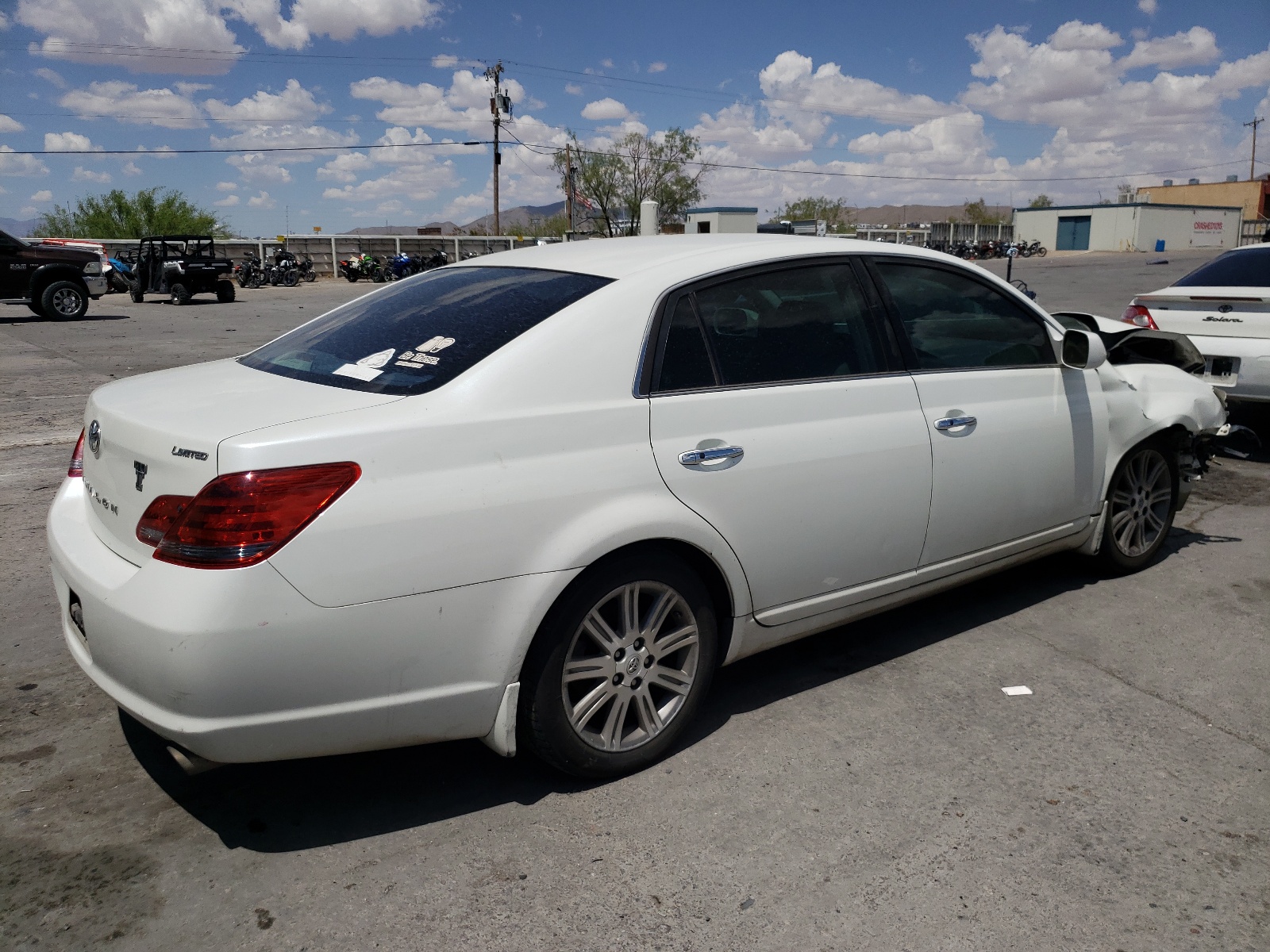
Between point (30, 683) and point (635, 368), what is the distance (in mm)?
2578

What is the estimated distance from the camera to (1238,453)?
5.22 m

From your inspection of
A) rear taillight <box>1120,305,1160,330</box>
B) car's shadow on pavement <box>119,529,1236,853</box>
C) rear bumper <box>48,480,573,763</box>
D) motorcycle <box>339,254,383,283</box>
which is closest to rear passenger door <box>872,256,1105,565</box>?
car's shadow on pavement <box>119,529,1236,853</box>

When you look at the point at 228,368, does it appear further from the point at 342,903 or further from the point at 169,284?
the point at 169,284

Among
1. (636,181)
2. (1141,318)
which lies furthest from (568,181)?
(1141,318)

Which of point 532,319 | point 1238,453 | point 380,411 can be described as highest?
point 532,319

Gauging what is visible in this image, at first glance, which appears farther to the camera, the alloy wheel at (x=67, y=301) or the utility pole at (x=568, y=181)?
the utility pole at (x=568, y=181)

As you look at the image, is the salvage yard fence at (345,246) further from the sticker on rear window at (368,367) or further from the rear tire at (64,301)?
the sticker on rear window at (368,367)

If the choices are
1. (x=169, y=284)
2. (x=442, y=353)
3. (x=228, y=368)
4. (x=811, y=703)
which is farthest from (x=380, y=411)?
(x=169, y=284)

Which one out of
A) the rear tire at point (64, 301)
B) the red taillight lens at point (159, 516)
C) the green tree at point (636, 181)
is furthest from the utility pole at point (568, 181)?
the red taillight lens at point (159, 516)

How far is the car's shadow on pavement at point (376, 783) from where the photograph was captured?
2.87 meters

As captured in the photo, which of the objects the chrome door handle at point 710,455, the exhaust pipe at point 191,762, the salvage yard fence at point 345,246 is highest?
the salvage yard fence at point 345,246

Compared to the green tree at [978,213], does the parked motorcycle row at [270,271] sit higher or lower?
lower

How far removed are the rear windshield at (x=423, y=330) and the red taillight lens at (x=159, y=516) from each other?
0.59 meters

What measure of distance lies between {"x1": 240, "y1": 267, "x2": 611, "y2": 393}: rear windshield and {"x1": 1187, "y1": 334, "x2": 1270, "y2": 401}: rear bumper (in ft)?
19.0
